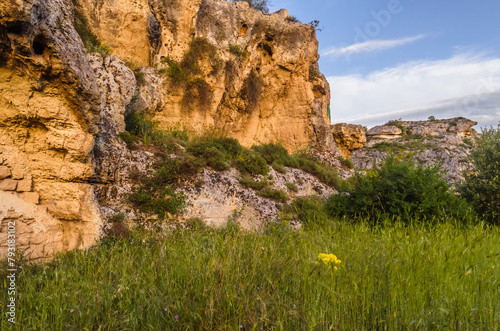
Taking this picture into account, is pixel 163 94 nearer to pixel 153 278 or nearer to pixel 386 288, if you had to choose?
pixel 153 278

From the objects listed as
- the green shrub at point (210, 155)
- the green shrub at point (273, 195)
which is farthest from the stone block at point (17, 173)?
the green shrub at point (273, 195)

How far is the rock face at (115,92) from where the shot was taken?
16.0 feet

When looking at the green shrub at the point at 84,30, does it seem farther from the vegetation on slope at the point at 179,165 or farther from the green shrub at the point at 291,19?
the green shrub at the point at 291,19

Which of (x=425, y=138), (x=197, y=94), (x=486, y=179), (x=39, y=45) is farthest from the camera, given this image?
(x=425, y=138)

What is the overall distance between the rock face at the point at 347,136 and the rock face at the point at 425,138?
9399 mm

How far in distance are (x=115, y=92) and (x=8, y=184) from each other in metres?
4.48

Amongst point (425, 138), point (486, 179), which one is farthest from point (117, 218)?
point (425, 138)

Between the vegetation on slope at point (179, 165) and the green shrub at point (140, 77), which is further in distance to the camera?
the green shrub at point (140, 77)

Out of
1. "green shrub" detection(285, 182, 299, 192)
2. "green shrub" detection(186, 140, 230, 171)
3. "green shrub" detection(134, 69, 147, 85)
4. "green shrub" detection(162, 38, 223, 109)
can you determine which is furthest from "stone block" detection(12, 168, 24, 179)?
"green shrub" detection(162, 38, 223, 109)

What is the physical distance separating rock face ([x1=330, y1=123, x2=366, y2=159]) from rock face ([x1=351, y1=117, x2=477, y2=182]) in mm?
9399

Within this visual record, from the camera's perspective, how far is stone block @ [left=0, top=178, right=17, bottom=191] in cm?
483

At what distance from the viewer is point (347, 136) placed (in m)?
21.2

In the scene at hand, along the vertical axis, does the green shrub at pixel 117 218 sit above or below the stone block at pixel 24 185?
below

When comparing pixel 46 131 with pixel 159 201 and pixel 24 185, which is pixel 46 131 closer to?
pixel 24 185
